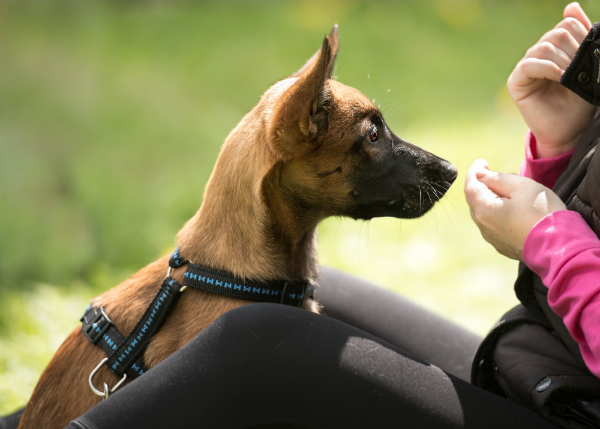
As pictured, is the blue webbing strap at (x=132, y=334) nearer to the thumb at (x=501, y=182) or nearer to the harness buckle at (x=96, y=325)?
the harness buckle at (x=96, y=325)

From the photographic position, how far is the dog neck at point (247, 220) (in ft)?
4.81

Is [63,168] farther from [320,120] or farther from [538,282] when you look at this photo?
[538,282]

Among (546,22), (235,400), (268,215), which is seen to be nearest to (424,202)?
(268,215)

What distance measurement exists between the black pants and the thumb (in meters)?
0.47

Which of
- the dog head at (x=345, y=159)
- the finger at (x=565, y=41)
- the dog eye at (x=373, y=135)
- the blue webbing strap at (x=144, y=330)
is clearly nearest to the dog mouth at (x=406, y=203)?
the dog head at (x=345, y=159)

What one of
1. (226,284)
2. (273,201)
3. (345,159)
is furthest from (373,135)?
(226,284)

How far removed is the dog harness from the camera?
1385mm

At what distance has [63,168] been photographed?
14.6 feet

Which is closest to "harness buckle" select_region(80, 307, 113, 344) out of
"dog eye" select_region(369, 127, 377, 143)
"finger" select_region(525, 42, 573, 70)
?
"dog eye" select_region(369, 127, 377, 143)

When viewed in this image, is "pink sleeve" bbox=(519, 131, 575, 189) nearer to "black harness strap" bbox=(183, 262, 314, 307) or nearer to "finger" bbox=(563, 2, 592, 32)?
"finger" bbox=(563, 2, 592, 32)

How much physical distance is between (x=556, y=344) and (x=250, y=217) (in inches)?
33.2

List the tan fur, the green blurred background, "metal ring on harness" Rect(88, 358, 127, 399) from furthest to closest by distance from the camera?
1. the green blurred background
2. the tan fur
3. "metal ring on harness" Rect(88, 358, 127, 399)

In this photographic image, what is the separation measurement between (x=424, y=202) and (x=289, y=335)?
30.1 inches

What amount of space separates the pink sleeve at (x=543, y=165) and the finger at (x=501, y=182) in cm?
22
